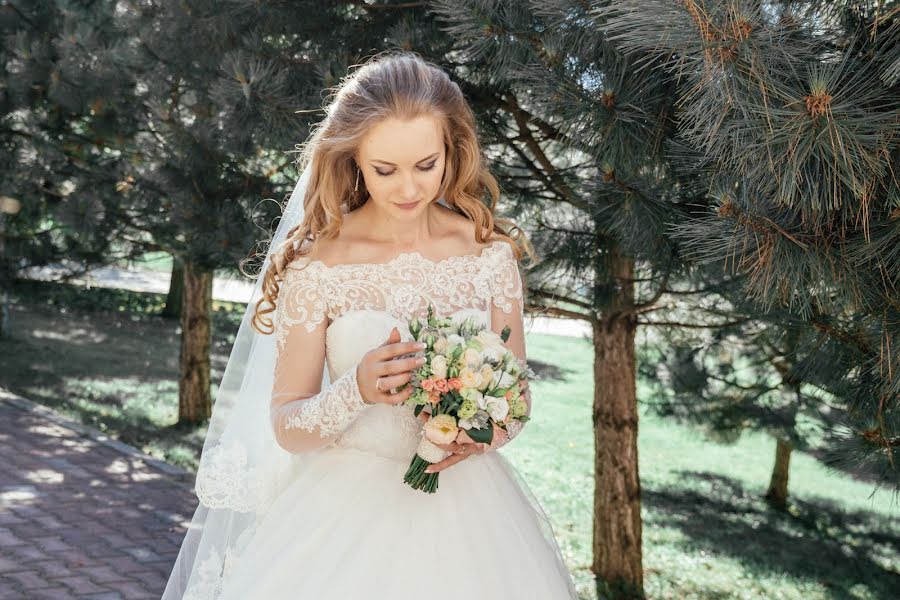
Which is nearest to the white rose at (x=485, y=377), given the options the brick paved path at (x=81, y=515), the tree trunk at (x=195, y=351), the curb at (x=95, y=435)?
the brick paved path at (x=81, y=515)

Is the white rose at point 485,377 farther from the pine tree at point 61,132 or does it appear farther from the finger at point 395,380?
the pine tree at point 61,132

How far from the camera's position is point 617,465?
233 inches

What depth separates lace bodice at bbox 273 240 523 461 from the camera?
8.88 feet

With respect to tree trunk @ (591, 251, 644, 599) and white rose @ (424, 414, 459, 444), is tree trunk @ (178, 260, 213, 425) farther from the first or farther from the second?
white rose @ (424, 414, 459, 444)

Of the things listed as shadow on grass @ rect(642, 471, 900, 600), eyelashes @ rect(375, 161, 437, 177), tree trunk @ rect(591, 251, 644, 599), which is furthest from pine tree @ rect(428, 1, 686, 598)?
shadow on grass @ rect(642, 471, 900, 600)

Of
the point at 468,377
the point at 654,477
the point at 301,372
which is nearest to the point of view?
the point at 468,377

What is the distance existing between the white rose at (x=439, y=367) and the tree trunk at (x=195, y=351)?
24.2ft

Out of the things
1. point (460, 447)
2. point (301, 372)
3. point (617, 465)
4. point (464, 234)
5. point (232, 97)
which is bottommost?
point (617, 465)

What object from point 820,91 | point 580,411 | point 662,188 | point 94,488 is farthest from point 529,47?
point 580,411

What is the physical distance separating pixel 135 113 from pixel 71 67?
2.09ft

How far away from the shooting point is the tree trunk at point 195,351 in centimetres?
948

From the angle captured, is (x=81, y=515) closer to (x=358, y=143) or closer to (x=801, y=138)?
(x=358, y=143)

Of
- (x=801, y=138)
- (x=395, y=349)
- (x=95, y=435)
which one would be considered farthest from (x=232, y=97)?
(x=95, y=435)

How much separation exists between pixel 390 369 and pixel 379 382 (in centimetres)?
4
